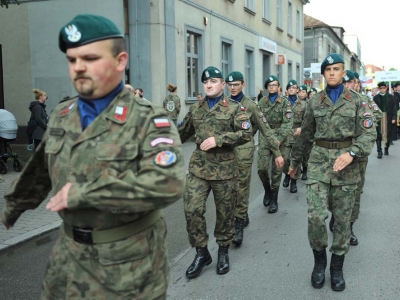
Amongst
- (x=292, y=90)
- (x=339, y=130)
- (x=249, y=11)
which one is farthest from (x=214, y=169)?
(x=249, y=11)

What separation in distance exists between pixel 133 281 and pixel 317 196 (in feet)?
8.58

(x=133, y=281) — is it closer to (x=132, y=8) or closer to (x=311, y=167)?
(x=311, y=167)

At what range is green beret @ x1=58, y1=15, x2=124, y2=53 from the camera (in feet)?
6.53

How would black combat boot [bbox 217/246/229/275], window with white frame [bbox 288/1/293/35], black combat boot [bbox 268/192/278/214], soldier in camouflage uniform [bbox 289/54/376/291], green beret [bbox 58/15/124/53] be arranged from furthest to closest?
window with white frame [bbox 288/1/293/35]
black combat boot [bbox 268/192/278/214]
black combat boot [bbox 217/246/229/275]
soldier in camouflage uniform [bbox 289/54/376/291]
green beret [bbox 58/15/124/53]

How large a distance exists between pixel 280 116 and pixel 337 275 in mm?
4249

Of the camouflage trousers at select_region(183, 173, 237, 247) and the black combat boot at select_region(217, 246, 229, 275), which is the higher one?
the camouflage trousers at select_region(183, 173, 237, 247)

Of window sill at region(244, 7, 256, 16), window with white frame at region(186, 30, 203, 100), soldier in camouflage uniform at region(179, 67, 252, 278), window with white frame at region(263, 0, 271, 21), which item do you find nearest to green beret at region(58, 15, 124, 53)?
soldier in camouflage uniform at region(179, 67, 252, 278)

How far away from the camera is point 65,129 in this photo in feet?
6.98

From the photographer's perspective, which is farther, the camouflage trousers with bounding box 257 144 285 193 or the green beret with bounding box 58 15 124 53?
the camouflage trousers with bounding box 257 144 285 193

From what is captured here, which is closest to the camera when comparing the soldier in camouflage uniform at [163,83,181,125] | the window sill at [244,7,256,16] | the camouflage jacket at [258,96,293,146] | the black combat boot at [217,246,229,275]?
the black combat boot at [217,246,229,275]

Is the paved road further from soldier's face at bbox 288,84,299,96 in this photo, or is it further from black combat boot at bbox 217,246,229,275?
soldier's face at bbox 288,84,299,96

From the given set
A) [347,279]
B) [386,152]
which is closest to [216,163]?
[347,279]

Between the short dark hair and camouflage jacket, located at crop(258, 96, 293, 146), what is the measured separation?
6284 millimetres

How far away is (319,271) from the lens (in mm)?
4355
